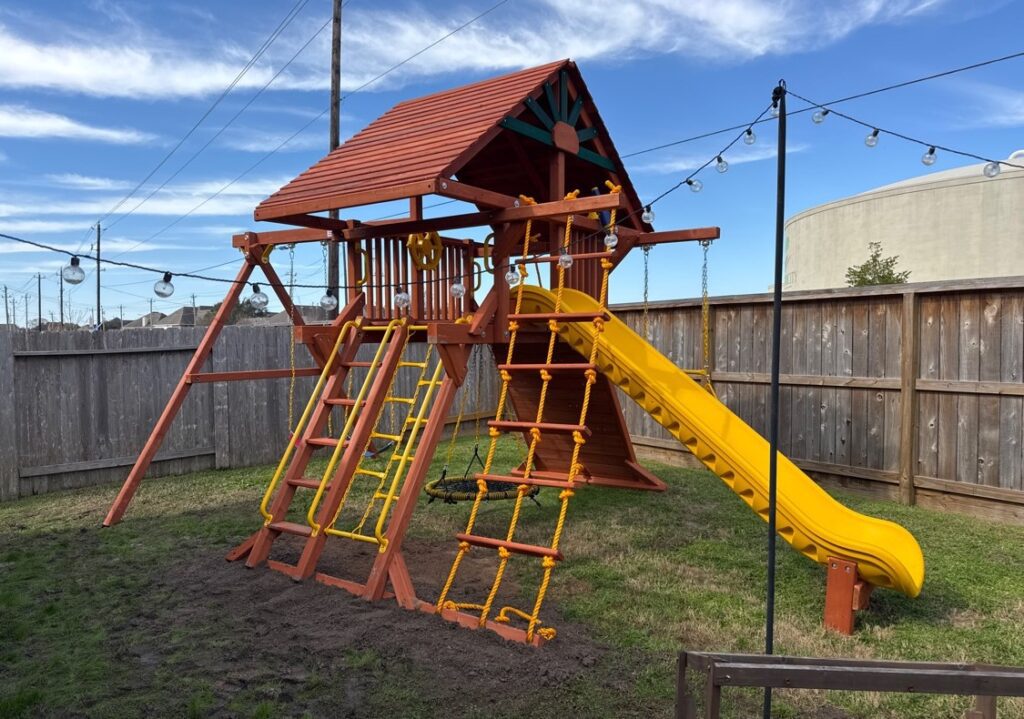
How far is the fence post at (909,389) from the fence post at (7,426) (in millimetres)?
8730

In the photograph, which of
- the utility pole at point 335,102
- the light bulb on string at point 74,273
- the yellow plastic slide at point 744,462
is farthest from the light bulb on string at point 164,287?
the utility pole at point 335,102

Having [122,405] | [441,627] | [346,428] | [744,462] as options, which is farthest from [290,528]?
[122,405]

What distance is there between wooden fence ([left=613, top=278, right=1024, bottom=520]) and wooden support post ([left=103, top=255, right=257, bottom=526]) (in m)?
5.37

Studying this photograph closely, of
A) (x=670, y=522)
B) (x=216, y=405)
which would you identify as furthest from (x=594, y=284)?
(x=216, y=405)

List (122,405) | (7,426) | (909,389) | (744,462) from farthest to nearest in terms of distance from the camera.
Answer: (122,405) < (7,426) < (909,389) < (744,462)

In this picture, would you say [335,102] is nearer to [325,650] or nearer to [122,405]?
[122,405]

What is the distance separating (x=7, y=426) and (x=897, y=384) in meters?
8.75

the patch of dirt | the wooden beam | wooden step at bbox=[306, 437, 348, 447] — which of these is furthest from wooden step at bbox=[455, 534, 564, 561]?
the wooden beam

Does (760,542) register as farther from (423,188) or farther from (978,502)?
(423,188)

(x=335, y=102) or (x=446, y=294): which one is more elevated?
(x=335, y=102)

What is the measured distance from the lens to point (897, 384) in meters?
6.79

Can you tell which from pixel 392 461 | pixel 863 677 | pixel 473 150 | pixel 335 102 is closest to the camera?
pixel 863 677

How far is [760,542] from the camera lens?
18.4 ft

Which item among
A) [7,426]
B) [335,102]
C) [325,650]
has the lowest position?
[325,650]
